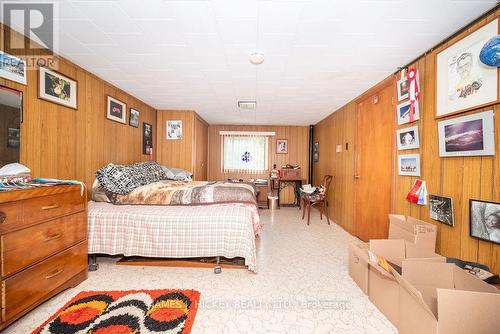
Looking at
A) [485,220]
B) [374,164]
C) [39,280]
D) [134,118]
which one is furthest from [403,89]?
[134,118]

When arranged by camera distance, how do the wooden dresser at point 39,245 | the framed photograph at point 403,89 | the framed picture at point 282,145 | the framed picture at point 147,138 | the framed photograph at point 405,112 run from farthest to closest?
the framed picture at point 282,145 < the framed picture at point 147,138 < the framed photograph at point 403,89 < the framed photograph at point 405,112 < the wooden dresser at point 39,245

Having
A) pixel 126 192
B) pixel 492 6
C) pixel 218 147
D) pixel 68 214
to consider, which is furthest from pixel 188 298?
pixel 218 147

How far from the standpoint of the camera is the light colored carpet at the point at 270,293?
1527 mm

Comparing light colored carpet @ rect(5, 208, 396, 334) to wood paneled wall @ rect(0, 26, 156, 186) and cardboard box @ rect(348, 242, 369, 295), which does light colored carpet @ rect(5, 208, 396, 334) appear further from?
wood paneled wall @ rect(0, 26, 156, 186)

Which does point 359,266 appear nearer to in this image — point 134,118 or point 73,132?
point 73,132

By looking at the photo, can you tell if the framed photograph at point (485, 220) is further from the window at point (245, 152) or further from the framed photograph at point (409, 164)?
the window at point (245, 152)

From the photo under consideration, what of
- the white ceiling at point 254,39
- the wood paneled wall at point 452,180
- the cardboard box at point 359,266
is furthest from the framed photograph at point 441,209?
the white ceiling at point 254,39

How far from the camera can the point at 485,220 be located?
1560mm

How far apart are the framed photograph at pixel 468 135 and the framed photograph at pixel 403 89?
624 millimetres

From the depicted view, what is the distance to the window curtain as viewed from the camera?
6.41 metres

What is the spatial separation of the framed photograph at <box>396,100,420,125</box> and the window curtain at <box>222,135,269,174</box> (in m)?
4.07

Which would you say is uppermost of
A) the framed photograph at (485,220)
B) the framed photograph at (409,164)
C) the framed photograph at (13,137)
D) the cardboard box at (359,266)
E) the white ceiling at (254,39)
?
the white ceiling at (254,39)

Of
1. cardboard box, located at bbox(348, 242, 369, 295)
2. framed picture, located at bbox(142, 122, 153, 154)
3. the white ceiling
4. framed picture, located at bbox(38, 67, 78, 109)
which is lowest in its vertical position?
cardboard box, located at bbox(348, 242, 369, 295)

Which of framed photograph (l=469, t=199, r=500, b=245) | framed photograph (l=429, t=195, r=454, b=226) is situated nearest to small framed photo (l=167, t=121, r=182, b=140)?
framed photograph (l=429, t=195, r=454, b=226)
